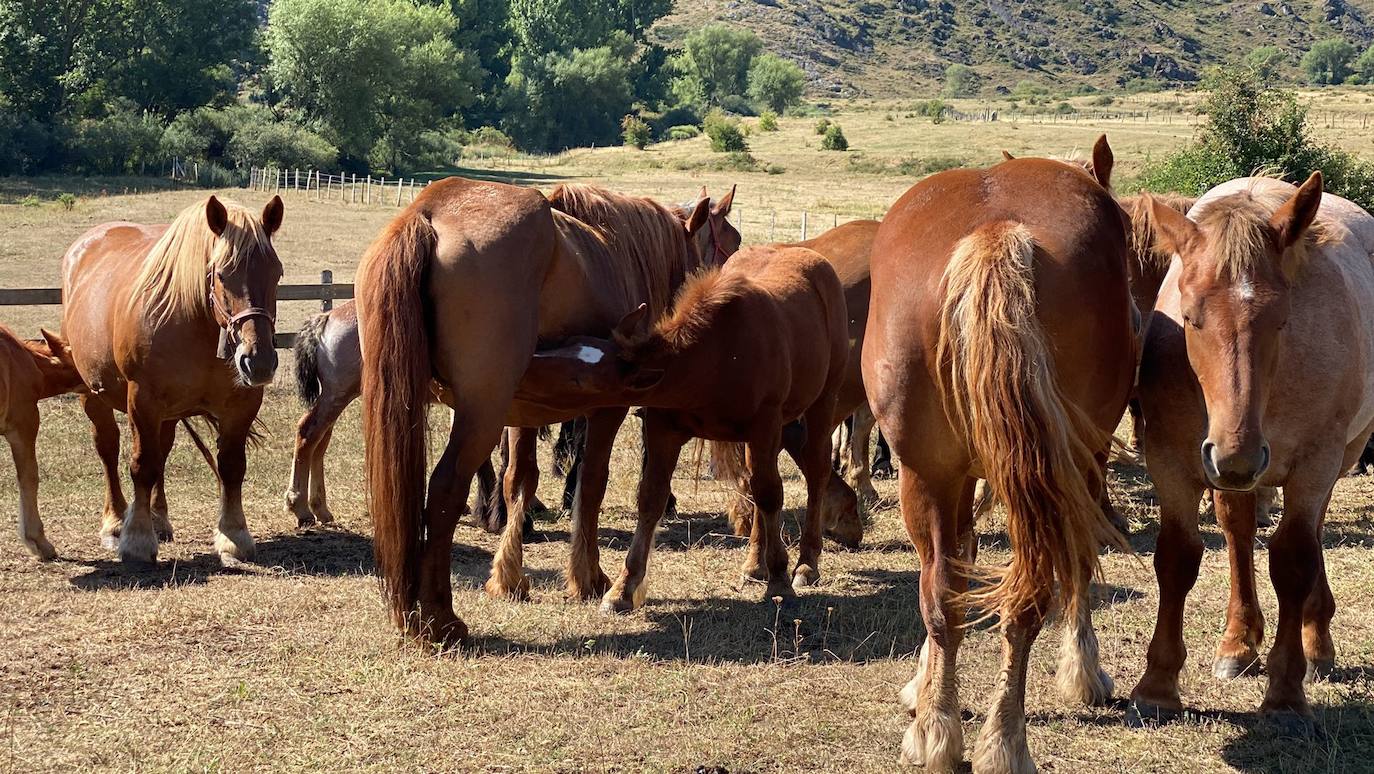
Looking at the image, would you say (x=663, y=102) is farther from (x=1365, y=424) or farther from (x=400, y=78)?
(x=1365, y=424)

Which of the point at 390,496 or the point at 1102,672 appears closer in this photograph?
the point at 1102,672

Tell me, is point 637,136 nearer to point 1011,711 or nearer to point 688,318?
point 688,318

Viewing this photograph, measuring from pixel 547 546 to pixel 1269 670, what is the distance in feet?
15.2

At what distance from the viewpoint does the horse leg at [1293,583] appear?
171 inches

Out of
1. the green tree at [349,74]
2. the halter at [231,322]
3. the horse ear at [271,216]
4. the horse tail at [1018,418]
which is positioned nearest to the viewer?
the horse tail at [1018,418]

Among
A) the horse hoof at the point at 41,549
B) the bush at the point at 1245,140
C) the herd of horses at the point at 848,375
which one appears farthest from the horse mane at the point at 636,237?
the bush at the point at 1245,140

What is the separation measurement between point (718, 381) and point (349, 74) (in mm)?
54419

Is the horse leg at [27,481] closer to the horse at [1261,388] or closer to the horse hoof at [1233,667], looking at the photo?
the horse at [1261,388]

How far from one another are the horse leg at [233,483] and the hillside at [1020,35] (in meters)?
118

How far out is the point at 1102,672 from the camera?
15.8 ft

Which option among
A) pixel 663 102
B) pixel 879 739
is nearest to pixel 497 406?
pixel 879 739

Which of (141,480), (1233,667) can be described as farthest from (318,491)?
(1233,667)

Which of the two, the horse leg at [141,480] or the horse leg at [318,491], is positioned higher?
the horse leg at [141,480]

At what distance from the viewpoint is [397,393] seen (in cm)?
523
